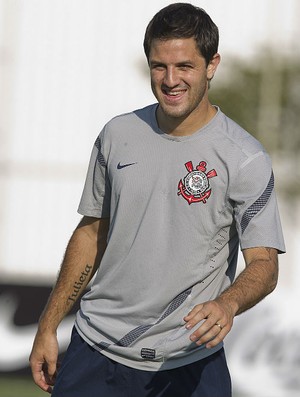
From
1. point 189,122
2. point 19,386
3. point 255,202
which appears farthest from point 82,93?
point 255,202

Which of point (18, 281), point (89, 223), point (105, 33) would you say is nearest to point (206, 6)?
point (105, 33)

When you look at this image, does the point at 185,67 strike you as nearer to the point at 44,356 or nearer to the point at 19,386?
the point at 44,356

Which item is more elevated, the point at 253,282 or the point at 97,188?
the point at 97,188

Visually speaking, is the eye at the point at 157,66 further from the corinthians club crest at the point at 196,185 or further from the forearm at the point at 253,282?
the forearm at the point at 253,282

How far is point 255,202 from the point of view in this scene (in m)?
4.54

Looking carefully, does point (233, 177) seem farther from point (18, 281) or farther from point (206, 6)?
point (206, 6)

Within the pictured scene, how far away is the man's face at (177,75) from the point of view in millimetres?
4578

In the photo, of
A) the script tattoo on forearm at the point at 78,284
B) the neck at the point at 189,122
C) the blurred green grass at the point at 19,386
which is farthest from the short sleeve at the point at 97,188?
the blurred green grass at the point at 19,386

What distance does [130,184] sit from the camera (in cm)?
474

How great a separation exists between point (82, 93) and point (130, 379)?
14191 mm

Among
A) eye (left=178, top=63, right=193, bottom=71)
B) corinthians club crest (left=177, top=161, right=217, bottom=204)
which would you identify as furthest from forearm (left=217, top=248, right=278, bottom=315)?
eye (left=178, top=63, right=193, bottom=71)

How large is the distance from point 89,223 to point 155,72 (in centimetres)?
87

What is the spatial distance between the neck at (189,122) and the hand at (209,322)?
36.0 inches

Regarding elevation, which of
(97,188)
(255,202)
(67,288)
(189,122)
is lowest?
(67,288)
